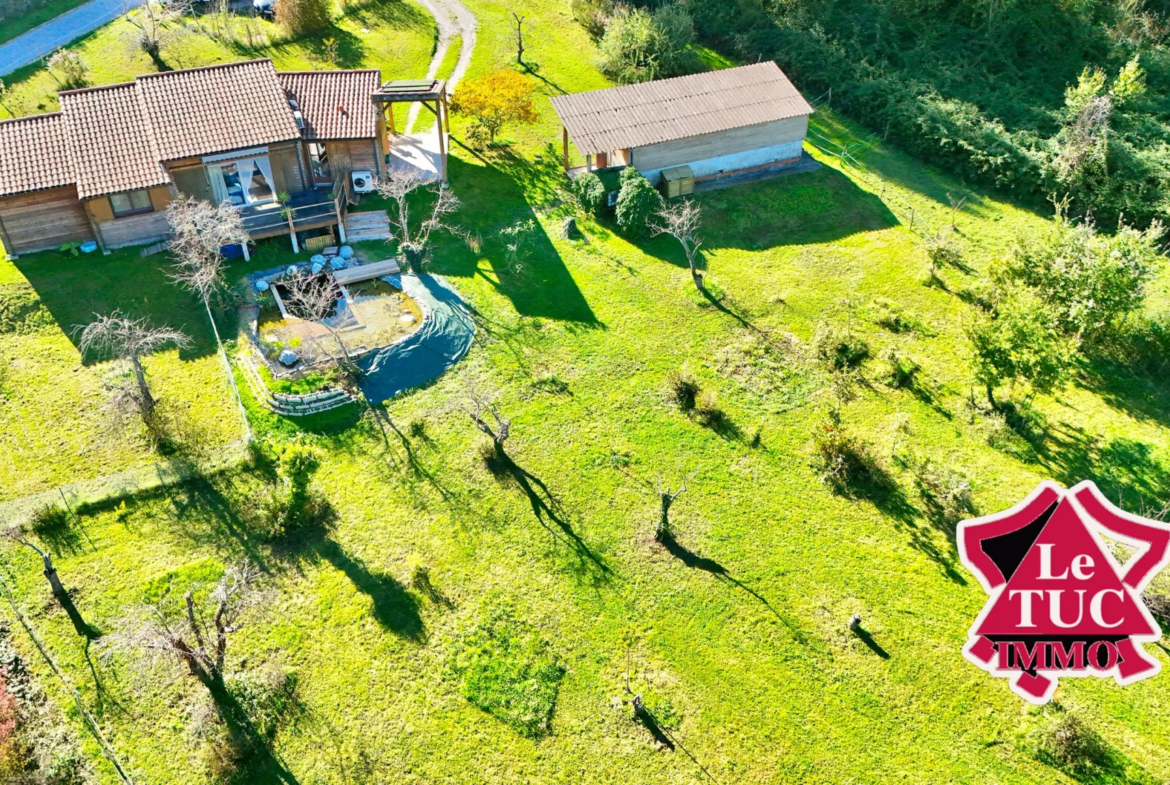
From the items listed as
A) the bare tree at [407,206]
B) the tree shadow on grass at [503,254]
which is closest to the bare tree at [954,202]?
the tree shadow on grass at [503,254]

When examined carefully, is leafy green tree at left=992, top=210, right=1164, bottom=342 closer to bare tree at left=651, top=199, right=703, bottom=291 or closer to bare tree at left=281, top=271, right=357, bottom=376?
bare tree at left=651, top=199, right=703, bottom=291

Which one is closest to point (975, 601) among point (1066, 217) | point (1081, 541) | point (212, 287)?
point (1081, 541)

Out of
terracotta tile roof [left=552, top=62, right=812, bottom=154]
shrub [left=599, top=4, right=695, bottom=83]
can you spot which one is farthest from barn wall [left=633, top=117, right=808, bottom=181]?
shrub [left=599, top=4, right=695, bottom=83]

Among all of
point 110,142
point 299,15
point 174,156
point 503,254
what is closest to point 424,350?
point 503,254

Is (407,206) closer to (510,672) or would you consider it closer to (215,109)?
(215,109)

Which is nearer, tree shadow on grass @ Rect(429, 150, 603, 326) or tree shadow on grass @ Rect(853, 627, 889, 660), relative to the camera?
tree shadow on grass @ Rect(853, 627, 889, 660)

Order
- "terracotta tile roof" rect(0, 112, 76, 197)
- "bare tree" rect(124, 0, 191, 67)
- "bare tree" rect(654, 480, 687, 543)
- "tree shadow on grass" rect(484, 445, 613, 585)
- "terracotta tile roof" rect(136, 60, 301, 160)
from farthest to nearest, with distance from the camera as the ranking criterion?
"bare tree" rect(124, 0, 191, 67) → "terracotta tile roof" rect(136, 60, 301, 160) → "terracotta tile roof" rect(0, 112, 76, 197) → "bare tree" rect(654, 480, 687, 543) → "tree shadow on grass" rect(484, 445, 613, 585)
